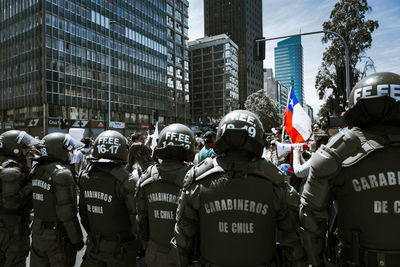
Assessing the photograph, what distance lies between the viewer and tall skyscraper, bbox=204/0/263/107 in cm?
10125

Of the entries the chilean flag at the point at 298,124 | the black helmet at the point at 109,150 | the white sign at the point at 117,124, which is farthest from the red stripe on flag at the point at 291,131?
the white sign at the point at 117,124

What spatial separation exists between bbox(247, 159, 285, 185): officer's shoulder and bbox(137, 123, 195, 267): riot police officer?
3.21 ft

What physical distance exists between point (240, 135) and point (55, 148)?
2582mm

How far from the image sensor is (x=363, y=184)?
5.83ft

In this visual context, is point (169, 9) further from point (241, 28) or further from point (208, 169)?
point (208, 169)

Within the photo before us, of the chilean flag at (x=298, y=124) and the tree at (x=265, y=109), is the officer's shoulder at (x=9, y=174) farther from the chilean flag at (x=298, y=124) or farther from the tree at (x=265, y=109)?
the tree at (x=265, y=109)

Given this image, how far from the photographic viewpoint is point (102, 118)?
140 feet

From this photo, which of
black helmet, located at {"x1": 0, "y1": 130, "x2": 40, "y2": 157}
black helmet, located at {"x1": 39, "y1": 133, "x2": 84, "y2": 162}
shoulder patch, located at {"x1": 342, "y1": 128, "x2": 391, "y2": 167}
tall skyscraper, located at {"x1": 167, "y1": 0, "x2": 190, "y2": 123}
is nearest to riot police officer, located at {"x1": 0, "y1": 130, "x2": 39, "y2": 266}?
black helmet, located at {"x1": 0, "y1": 130, "x2": 40, "y2": 157}

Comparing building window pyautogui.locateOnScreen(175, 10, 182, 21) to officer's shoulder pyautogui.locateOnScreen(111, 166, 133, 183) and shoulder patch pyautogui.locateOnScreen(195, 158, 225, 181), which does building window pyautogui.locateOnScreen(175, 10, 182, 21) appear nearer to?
officer's shoulder pyautogui.locateOnScreen(111, 166, 133, 183)

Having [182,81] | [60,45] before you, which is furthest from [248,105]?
[60,45]

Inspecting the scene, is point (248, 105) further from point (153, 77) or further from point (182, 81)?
point (182, 81)

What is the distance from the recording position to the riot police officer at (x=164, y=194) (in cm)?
267

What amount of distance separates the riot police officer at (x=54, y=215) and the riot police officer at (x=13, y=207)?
0.50 meters

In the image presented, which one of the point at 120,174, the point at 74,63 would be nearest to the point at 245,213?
the point at 120,174
